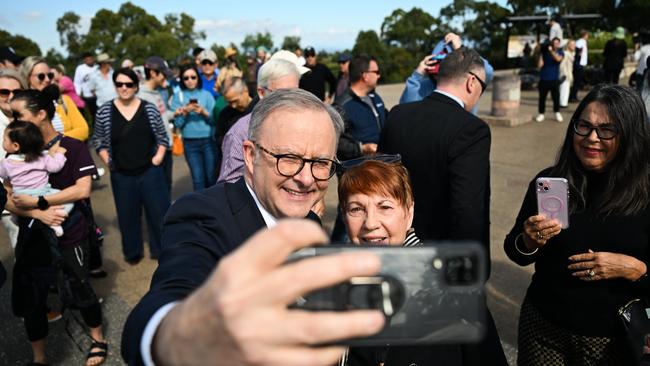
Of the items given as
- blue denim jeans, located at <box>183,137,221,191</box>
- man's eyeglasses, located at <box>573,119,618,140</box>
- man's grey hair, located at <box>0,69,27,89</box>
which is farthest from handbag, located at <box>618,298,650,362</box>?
man's grey hair, located at <box>0,69,27,89</box>

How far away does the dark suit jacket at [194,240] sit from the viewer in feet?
2.98

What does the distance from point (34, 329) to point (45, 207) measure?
34.9 inches

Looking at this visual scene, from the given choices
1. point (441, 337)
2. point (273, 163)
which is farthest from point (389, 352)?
point (441, 337)

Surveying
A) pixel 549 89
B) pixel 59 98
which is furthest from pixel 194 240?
pixel 549 89

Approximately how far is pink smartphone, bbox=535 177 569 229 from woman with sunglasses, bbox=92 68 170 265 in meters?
3.89

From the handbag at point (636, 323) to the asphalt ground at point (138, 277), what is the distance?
150 cm

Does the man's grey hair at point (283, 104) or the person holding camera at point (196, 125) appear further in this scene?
the person holding camera at point (196, 125)

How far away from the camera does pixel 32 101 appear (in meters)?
3.39

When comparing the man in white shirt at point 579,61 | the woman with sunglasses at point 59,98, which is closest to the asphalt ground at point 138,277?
the woman with sunglasses at point 59,98

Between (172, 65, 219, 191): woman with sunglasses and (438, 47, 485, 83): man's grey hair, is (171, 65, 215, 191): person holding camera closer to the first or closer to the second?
(172, 65, 219, 191): woman with sunglasses

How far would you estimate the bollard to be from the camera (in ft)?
36.7

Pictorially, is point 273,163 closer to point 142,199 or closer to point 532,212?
point 532,212

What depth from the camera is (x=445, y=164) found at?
313 cm

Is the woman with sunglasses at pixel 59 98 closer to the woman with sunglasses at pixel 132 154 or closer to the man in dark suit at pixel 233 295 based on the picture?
the woman with sunglasses at pixel 132 154
